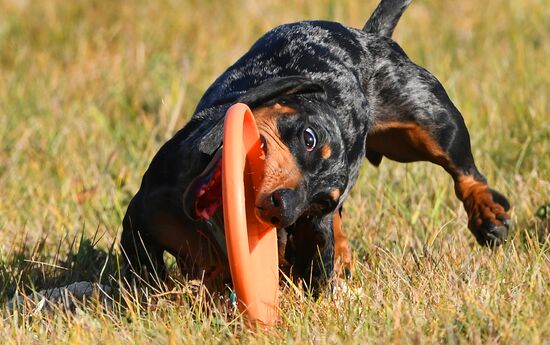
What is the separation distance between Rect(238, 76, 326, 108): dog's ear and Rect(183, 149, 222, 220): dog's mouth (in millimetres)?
245

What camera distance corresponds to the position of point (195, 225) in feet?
12.9

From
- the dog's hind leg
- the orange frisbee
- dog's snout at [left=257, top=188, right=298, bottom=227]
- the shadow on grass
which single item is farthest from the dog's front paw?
the shadow on grass

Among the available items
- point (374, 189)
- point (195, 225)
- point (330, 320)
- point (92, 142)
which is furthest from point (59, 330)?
point (92, 142)

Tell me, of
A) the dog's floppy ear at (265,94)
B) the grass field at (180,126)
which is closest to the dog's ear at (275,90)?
the dog's floppy ear at (265,94)

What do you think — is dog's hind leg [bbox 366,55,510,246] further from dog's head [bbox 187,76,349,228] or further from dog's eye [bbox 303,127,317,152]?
dog's eye [bbox 303,127,317,152]

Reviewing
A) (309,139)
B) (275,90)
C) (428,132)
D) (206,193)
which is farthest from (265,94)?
(428,132)

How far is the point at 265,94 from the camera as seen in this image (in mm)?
3941

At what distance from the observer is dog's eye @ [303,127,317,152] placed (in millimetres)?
3852

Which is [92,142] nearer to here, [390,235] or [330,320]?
[390,235]

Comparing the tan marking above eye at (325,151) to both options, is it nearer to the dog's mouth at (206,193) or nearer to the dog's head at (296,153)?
the dog's head at (296,153)

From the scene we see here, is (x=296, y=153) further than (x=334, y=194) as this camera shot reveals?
No

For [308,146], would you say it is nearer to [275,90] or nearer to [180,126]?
[275,90]

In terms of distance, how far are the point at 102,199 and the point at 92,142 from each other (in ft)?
3.13

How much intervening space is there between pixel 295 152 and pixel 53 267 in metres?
1.41
